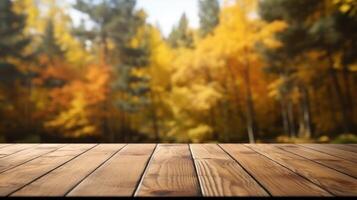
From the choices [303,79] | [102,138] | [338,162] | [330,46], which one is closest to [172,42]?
[102,138]

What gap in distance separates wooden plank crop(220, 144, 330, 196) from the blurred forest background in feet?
36.4

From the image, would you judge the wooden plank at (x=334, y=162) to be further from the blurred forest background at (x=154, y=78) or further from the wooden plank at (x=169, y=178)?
the blurred forest background at (x=154, y=78)

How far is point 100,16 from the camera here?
16.1 meters

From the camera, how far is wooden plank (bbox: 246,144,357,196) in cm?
91

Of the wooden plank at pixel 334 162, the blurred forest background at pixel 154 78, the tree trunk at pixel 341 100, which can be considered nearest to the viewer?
the wooden plank at pixel 334 162


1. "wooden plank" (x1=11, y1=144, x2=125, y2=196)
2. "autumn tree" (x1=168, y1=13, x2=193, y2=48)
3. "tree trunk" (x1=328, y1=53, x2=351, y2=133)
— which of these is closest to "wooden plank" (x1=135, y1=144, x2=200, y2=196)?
"wooden plank" (x1=11, y1=144, x2=125, y2=196)

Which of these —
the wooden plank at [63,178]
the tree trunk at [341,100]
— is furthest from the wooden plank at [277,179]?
the tree trunk at [341,100]

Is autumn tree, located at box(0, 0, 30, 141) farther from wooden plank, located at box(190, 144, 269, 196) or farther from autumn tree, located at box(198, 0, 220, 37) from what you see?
wooden plank, located at box(190, 144, 269, 196)

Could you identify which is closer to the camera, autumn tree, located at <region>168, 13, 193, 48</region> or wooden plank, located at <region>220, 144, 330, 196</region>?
wooden plank, located at <region>220, 144, 330, 196</region>

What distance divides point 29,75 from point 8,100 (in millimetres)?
1464

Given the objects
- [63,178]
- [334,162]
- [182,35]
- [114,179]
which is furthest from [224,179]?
[182,35]

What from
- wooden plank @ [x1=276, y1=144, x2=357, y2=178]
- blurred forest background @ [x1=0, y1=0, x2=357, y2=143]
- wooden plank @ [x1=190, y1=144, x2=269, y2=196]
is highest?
blurred forest background @ [x1=0, y1=0, x2=357, y2=143]

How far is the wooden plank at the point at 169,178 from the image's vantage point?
88 cm

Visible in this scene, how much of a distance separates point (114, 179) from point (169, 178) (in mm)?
181
